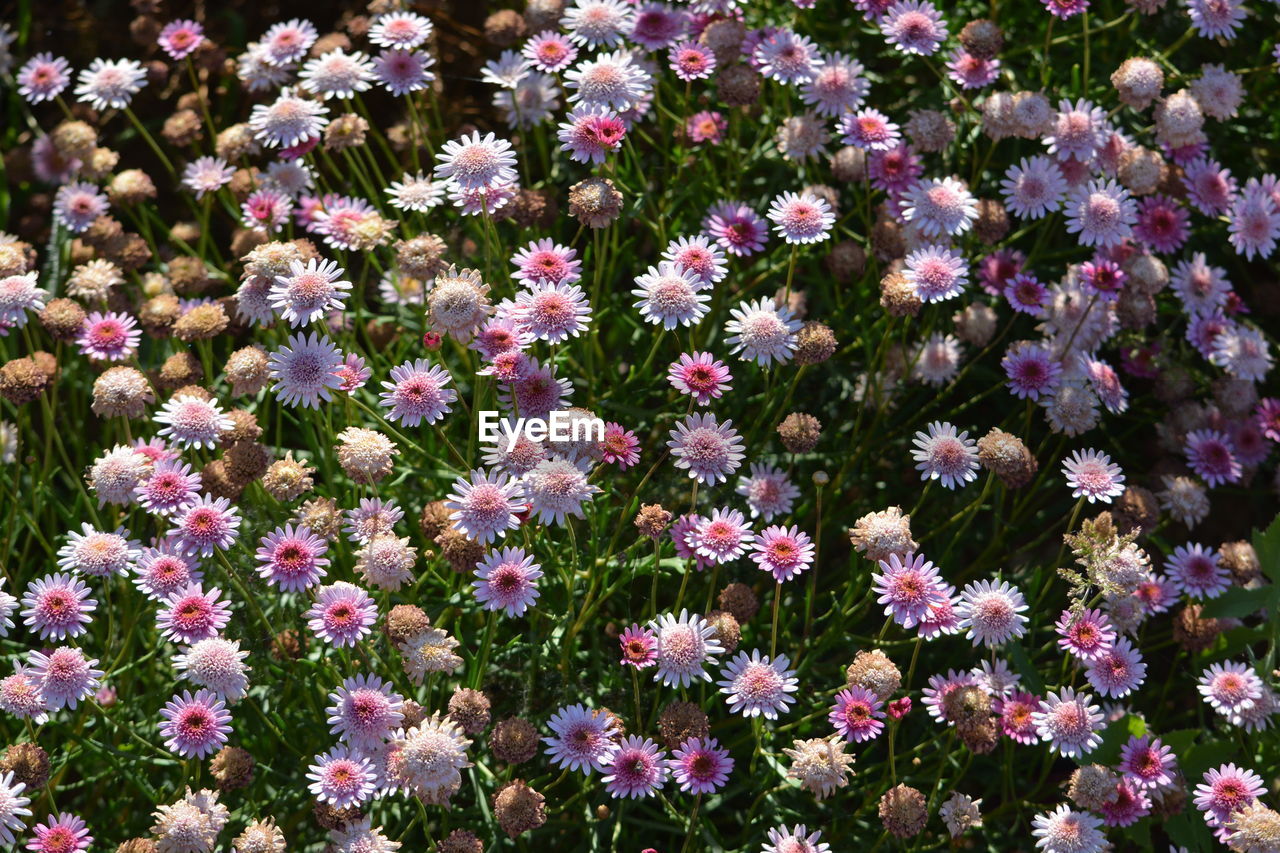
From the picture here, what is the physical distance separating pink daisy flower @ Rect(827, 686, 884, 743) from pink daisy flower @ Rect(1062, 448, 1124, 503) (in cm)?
78

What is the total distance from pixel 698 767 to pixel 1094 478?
1.27 m

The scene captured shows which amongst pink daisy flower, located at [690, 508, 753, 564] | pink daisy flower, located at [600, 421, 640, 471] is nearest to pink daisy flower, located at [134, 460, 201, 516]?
pink daisy flower, located at [600, 421, 640, 471]

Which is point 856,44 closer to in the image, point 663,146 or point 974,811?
point 663,146

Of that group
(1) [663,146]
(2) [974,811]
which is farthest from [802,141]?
(2) [974,811]

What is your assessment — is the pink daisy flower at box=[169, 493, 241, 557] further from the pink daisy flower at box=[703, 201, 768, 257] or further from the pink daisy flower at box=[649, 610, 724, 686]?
the pink daisy flower at box=[703, 201, 768, 257]

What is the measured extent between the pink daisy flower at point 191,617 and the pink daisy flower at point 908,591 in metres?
1.57

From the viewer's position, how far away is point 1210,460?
3.87 metres

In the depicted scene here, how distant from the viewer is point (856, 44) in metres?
4.46

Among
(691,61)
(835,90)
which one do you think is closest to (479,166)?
(691,61)

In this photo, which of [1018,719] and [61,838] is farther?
[1018,719]

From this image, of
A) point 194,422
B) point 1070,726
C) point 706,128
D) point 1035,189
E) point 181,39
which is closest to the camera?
point 1070,726

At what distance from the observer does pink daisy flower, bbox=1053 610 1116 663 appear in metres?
3.30

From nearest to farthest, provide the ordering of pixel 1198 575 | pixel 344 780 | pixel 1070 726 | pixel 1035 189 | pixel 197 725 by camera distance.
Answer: pixel 344 780
pixel 197 725
pixel 1070 726
pixel 1198 575
pixel 1035 189

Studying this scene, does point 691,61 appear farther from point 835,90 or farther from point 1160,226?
point 1160,226
